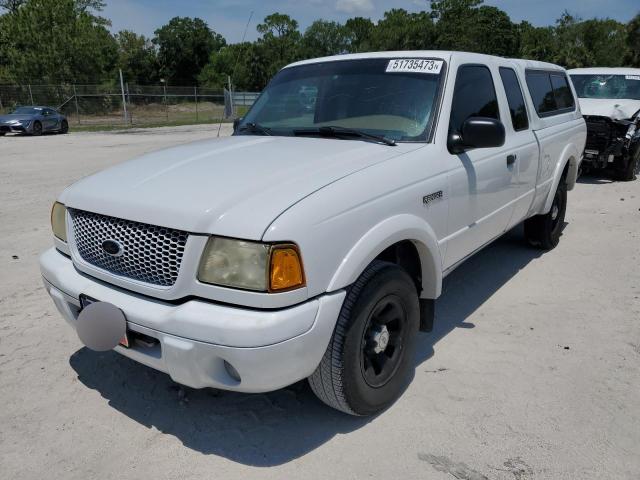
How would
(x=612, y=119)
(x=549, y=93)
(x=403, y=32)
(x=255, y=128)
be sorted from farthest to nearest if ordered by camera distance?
(x=403, y=32)
(x=612, y=119)
(x=549, y=93)
(x=255, y=128)

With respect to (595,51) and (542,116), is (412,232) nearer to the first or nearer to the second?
(542,116)

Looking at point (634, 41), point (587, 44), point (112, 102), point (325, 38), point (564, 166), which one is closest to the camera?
point (564, 166)

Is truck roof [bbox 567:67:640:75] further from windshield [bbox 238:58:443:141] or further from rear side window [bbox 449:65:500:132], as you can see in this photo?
windshield [bbox 238:58:443:141]

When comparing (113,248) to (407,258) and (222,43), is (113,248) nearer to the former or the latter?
(407,258)

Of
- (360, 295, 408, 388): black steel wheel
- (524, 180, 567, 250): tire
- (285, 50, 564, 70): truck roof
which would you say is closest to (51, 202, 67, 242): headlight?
(360, 295, 408, 388): black steel wheel

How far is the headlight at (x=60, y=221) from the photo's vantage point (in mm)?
2924

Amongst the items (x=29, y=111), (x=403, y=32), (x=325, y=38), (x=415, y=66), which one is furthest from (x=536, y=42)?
(x=415, y=66)

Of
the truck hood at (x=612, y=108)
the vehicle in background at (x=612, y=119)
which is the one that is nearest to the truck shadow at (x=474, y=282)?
the vehicle in background at (x=612, y=119)

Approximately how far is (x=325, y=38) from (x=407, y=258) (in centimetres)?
9743

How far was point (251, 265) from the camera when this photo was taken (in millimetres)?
2160

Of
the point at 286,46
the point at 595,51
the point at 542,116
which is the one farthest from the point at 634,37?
the point at 542,116

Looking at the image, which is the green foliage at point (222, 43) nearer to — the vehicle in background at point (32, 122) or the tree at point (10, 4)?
the tree at point (10, 4)

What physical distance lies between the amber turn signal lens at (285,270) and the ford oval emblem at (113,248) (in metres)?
0.81

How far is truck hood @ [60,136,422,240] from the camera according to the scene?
2.21 meters
